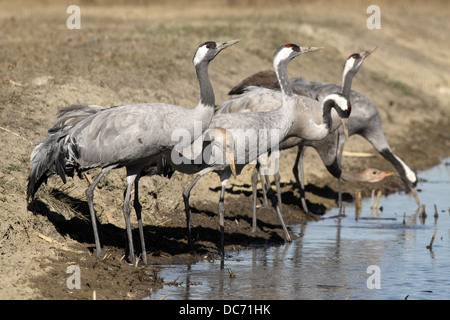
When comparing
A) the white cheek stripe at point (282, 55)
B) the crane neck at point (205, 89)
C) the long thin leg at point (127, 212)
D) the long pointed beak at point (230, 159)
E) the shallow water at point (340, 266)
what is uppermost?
the white cheek stripe at point (282, 55)

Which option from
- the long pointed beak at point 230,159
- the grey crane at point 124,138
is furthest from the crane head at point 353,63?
the grey crane at point 124,138

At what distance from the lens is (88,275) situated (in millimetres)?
6375

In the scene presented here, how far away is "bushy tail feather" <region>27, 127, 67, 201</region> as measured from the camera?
695 cm

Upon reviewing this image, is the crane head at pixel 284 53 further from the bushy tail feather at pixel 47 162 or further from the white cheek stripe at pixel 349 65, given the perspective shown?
the white cheek stripe at pixel 349 65

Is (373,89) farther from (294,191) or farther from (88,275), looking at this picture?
(88,275)

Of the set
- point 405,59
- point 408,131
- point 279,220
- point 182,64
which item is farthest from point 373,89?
point 279,220

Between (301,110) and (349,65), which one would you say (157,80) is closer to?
(349,65)

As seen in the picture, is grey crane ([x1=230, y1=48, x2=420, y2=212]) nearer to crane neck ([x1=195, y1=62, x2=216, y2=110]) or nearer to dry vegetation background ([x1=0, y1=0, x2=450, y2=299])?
dry vegetation background ([x1=0, y1=0, x2=450, y2=299])

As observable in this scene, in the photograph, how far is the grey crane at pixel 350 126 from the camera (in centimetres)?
1049

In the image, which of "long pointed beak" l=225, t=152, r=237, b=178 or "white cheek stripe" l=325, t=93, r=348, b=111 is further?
"white cheek stripe" l=325, t=93, r=348, b=111

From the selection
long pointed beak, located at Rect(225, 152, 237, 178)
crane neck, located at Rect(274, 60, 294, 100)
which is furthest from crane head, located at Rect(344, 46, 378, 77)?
long pointed beak, located at Rect(225, 152, 237, 178)

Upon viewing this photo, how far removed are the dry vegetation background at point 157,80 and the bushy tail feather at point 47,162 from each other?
0.31 metres

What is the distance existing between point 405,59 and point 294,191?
1089cm

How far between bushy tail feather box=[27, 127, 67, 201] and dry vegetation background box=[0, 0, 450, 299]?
1.03ft
